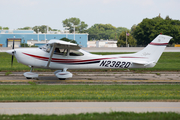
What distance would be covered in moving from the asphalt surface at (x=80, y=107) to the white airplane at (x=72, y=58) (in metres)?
7.47

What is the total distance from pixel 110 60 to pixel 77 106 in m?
8.91

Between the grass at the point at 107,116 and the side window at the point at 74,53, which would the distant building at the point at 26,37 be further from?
the grass at the point at 107,116

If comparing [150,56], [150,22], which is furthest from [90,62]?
[150,22]

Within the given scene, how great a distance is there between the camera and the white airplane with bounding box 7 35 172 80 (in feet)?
54.5

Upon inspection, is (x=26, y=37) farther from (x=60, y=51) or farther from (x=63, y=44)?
(x=63, y=44)

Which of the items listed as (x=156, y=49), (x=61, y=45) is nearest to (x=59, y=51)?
(x=61, y=45)

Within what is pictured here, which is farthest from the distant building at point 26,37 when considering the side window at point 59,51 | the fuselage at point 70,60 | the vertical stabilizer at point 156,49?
the vertical stabilizer at point 156,49

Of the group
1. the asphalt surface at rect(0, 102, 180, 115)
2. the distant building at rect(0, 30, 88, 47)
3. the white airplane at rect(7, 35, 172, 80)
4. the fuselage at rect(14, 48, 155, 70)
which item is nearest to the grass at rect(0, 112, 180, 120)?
the asphalt surface at rect(0, 102, 180, 115)

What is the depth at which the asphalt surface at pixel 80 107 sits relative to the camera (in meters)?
7.90

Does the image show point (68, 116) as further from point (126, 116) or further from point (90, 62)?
point (90, 62)

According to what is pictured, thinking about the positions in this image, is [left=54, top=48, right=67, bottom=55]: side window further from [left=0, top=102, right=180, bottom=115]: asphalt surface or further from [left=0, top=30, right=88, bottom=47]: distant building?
[left=0, top=30, right=88, bottom=47]: distant building

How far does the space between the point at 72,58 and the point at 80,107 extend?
28.8ft

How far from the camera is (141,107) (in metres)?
8.52

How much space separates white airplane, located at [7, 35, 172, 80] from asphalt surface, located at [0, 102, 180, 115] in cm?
747
